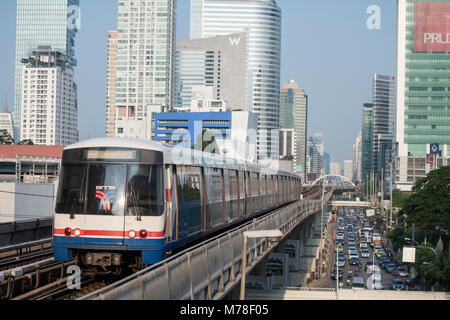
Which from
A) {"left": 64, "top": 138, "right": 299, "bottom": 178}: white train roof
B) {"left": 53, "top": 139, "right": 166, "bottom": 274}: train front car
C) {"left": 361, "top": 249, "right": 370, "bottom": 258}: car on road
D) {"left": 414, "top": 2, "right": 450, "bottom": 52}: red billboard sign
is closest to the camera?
{"left": 53, "top": 139, "right": 166, "bottom": 274}: train front car

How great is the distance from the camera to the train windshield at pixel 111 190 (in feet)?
47.0

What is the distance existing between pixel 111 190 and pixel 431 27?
132792 millimetres

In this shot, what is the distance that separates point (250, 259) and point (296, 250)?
123ft

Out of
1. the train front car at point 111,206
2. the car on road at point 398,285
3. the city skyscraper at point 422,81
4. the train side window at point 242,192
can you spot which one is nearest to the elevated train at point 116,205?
the train front car at point 111,206

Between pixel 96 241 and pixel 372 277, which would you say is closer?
pixel 96 241

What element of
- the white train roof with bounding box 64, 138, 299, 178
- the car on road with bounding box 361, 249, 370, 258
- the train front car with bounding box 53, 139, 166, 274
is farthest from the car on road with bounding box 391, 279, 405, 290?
the train front car with bounding box 53, 139, 166, 274

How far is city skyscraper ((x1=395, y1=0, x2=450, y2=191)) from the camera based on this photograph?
133875mm

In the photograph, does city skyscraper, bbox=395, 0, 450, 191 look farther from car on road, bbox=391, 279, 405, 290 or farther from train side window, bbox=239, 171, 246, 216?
train side window, bbox=239, 171, 246, 216

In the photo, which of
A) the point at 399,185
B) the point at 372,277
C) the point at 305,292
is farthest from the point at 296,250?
the point at 399,185

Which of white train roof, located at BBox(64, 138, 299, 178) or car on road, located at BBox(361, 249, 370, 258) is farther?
car on road, located at BBox(361, 249, 370, 258)

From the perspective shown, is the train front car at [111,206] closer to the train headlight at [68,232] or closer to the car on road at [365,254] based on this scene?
the train headlight at [68,232]

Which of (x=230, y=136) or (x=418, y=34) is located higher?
(x=418, y=34)
